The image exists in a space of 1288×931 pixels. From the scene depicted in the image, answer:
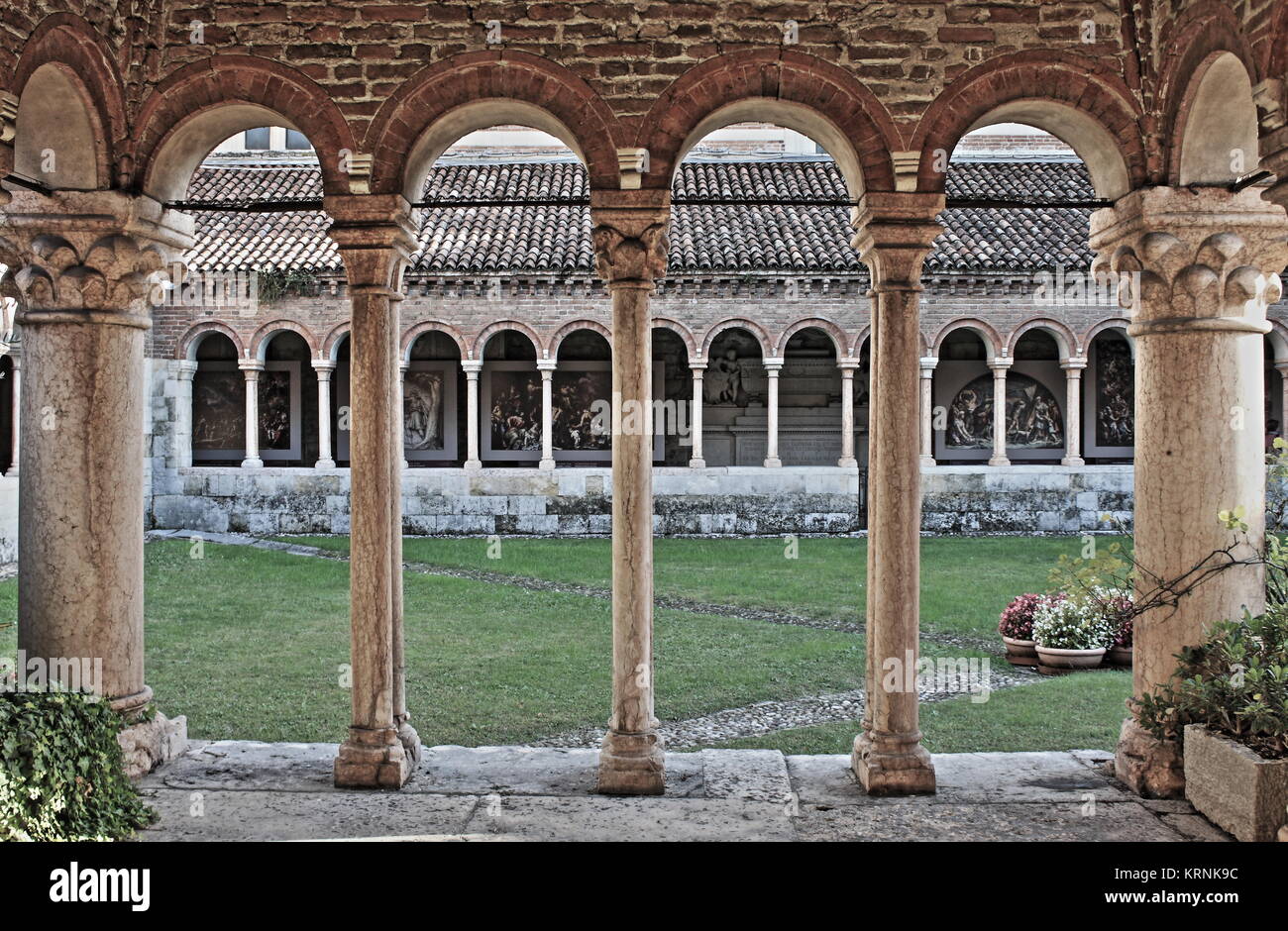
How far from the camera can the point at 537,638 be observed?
10711mm

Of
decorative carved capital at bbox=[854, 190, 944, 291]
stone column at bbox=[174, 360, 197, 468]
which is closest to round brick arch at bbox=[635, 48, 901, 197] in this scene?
decorative carved capital at bbox=[854, 190, 944, 291]

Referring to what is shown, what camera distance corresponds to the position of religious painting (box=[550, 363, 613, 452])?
21938mm

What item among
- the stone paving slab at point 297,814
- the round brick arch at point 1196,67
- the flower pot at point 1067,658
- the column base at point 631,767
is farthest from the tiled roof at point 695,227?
the stone paving slab at point 297,814

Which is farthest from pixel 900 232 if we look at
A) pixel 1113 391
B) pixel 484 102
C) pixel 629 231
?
pixel 1113 391

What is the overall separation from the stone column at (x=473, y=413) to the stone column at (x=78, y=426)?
1487cm

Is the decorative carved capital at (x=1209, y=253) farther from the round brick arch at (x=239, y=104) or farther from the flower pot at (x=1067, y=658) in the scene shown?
the flower pot at (x=1067, y=658)

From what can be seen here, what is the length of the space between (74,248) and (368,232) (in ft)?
5.02

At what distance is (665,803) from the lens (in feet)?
16.6

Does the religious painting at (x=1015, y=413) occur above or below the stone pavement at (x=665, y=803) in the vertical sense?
above

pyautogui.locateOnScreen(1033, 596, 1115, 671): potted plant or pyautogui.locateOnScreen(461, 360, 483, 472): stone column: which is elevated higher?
pyautogui.locateOnScreen(461, 360, 483, 472): stone column

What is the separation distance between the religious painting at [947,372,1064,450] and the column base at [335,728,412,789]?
18621mm

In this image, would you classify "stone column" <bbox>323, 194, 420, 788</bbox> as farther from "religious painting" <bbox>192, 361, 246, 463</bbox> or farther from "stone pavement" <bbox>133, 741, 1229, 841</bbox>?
"religious painting" <bbox>192, 361, 246, 463</bbox>

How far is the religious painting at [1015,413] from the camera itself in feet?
72.7
